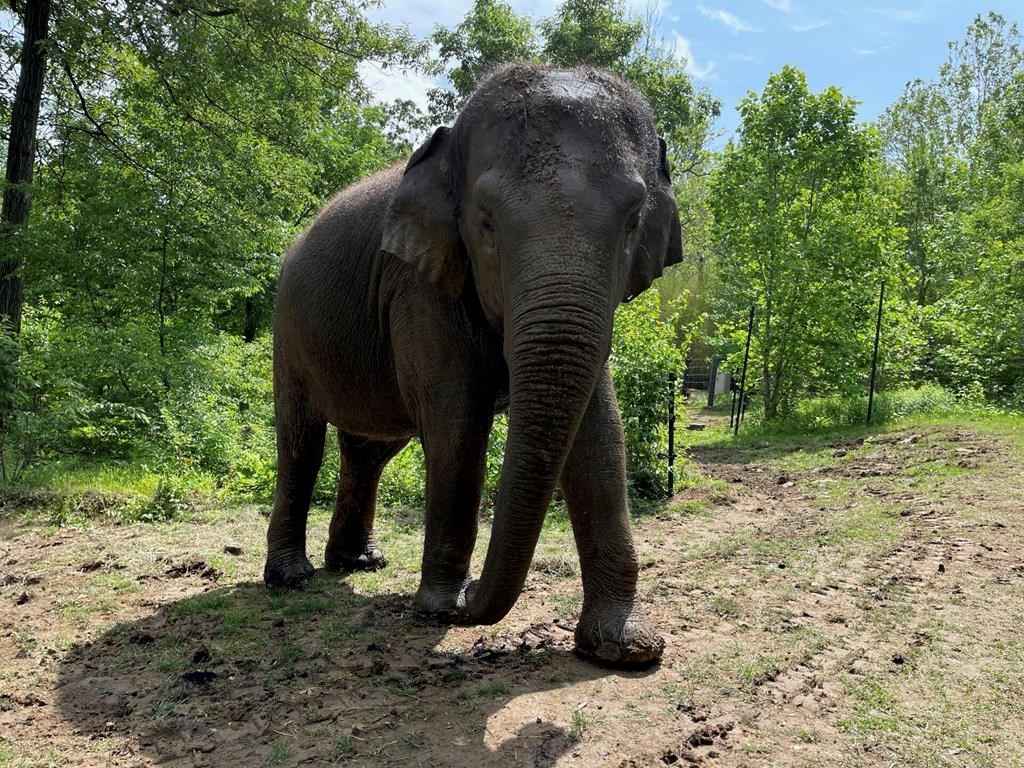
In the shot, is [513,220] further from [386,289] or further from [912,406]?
[912,406]

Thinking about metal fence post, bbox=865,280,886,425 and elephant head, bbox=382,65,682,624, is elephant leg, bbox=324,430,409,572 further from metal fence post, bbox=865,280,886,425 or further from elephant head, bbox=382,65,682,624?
metal fence post, bbox=865,280,886,425

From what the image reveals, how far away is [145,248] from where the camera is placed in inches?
482

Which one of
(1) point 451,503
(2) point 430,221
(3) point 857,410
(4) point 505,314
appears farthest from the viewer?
(3) point 857,410

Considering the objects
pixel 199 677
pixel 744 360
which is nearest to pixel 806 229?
pixel 744 360

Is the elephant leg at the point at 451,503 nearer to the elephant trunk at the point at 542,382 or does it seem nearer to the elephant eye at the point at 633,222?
the elephant trunk at the point at 542,382

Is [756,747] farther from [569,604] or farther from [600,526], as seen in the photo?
[569,604]

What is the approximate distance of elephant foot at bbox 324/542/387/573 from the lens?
6680mm

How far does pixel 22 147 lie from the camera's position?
39.1ft

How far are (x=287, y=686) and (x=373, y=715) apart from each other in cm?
65

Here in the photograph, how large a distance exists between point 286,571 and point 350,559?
2.06ft

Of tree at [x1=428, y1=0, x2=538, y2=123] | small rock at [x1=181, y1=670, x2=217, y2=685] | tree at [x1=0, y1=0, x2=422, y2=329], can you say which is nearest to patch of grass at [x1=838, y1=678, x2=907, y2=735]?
small rock at [x1=181, y1=670, x2=217, y2=685]

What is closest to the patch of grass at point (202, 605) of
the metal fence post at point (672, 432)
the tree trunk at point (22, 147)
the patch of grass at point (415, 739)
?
the patch of grass at point (415, 739)

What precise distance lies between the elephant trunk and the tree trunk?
34.5 ft

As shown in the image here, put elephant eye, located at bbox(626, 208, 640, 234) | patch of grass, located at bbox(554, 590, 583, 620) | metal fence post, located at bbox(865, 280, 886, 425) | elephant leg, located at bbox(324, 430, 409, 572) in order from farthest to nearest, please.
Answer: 1. metal fence post, located at bbox(865, 280, 886, 425)
2. elephant leg, located at bbox(324, 430, 409, 572)
3. patch of grass, located at bbox(554, 590, 583, 620)
4. elephant eye, located at bbox(626, 208, 640, 234)
